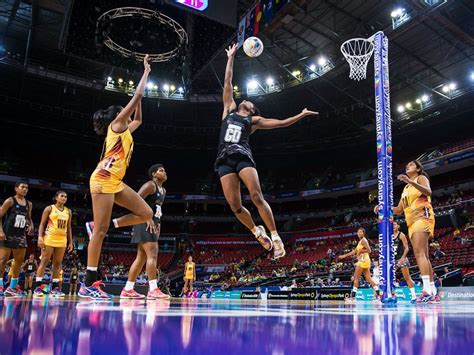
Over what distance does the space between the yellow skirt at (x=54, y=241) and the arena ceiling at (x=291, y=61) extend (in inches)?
403

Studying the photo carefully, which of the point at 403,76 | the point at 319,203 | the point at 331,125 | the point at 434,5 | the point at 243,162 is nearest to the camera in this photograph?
the point at 243,162

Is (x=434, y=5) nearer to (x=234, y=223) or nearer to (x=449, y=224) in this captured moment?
(x=449, y=224)

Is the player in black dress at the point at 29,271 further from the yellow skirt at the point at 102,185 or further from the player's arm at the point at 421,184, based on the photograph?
the player's arm at the point at 421,184

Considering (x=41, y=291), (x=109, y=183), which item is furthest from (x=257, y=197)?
(x=41, y=291)

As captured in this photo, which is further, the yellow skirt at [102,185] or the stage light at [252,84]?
the stage light at [252,84]

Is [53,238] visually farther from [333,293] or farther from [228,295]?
[228,295]

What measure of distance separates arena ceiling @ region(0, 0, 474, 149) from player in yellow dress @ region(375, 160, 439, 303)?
9208mm

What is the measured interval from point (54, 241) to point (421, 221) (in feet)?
20.5

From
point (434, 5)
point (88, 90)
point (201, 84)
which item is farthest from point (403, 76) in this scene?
point (88, 90)

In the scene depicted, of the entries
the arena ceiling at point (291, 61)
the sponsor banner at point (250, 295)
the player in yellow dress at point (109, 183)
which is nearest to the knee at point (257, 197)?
the player in yellow dress at point (109, 183)

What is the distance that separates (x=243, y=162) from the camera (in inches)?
195

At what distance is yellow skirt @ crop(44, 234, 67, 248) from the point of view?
7416mm

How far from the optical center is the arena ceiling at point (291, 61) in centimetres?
1686

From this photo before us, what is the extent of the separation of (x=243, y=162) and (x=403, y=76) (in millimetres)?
22171
